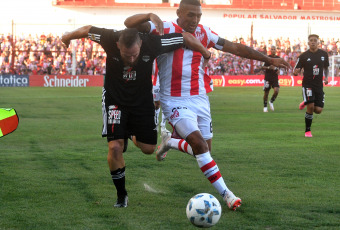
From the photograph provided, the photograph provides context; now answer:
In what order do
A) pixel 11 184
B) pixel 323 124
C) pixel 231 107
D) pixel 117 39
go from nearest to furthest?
pixel 117 39 → pixel 11 184 → pixel 323 124 → pixel 231 107

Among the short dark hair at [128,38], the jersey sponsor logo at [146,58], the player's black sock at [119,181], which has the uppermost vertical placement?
the short dark hair at [128,38]

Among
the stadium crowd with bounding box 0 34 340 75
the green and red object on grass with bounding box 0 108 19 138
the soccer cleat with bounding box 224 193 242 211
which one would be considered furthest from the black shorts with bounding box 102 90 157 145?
the stadium crowd with bounding box 0 34 340 75

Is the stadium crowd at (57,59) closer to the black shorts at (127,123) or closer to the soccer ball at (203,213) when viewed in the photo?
the black shorts at (127,123)

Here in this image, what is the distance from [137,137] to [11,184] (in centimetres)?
186

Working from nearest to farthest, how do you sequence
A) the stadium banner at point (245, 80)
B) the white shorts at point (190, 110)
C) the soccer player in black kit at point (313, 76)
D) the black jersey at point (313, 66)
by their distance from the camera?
1. the white shorts at point (190, 110)
2. the soccer player in black kit at point (313, 76)
3. the black jersey at point (313, 66)
4. the stadium banner at point (245, 80)

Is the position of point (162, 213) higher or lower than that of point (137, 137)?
lower

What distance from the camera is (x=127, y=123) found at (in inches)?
271

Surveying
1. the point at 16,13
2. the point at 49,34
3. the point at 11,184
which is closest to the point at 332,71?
the point at 49,34

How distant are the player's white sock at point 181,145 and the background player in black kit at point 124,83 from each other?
1.08m

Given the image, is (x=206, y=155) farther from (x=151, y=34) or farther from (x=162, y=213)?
(x=151, y=34)

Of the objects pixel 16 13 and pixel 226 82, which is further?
pixel 16 13

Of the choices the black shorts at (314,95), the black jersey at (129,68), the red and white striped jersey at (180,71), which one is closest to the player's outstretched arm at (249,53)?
the red and white striped jersey at (180,71)

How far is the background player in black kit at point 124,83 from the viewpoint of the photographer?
658 cm

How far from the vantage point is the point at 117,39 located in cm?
653
